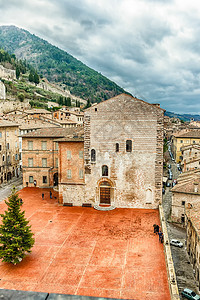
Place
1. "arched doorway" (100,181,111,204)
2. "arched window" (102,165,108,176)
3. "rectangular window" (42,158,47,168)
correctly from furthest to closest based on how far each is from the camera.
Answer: "rectangular window" (42,158,47,168), "arched doorway" (100,181,111,204), "arched window" (102,165,108,176)

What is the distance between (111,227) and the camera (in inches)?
1049

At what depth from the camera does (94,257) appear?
68.6ft

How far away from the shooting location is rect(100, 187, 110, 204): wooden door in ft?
106

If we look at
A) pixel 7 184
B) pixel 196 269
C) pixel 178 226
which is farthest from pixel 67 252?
pixel 7 184

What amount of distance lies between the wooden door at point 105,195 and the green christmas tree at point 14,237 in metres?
13.5

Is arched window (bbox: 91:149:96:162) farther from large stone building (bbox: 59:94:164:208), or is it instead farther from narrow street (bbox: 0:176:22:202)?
→ narrow street (bbox: 0:176:22:202)

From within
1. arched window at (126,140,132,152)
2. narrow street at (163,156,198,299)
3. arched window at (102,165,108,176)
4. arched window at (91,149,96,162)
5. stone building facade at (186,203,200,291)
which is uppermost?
arched window at (126,140,132,152)

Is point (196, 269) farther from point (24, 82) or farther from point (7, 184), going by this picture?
point (24, 82)

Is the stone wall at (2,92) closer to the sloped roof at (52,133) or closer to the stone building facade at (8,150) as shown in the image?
the stone building facade at (8,150)

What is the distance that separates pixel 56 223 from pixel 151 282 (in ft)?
43.0

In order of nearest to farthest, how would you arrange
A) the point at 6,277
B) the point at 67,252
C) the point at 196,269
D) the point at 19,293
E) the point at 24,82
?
the point at 19,293, the point at 6,277, the point at 67,252, the point at 196,269, the point at 24,82

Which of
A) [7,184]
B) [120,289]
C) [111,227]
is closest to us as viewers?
[120,289]

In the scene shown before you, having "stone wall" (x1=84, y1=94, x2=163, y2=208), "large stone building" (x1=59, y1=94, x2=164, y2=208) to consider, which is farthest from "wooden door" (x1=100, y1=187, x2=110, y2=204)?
"stone wall" (x1=84, y1=94, x2=163, y2=208)

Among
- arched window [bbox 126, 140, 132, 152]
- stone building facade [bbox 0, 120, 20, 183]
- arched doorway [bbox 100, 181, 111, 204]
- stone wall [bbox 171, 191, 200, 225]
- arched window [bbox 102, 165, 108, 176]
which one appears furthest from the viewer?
stone building facade [bbox 0, 120, 20, 183]
